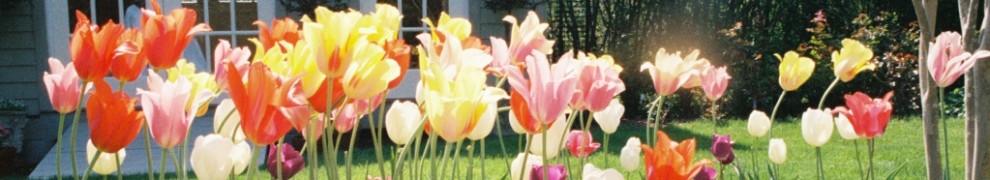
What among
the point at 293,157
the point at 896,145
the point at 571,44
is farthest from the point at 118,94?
the point at 571,44

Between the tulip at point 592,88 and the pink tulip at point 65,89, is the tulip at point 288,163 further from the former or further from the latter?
the tulip at point 592,88

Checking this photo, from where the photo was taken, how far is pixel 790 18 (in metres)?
10.3

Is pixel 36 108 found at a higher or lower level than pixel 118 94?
lower

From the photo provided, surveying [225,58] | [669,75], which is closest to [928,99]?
[669,75]

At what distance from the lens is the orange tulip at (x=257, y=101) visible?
1068 millimetres

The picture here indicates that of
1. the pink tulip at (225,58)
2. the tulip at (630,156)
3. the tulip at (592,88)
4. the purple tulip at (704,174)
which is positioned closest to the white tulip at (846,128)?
the tulip at (630,156)

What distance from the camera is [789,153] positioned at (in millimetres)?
6621

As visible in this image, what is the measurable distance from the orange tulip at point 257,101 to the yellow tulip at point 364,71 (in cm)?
7

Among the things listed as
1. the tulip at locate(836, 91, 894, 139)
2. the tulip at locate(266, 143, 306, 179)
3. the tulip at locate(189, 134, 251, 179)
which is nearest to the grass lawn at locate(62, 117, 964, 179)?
the tulip at locate(836, 91, 894, 139)

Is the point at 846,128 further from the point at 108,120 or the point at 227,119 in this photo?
the point at 108,120

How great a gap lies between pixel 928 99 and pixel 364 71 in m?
1.26

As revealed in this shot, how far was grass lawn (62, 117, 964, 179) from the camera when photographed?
5.61 m

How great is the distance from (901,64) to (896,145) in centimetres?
276

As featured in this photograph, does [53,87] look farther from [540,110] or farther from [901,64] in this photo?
[901,64]
